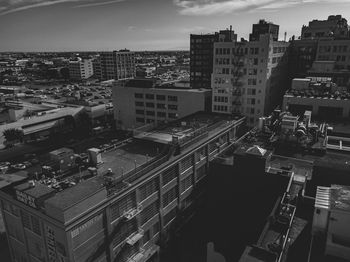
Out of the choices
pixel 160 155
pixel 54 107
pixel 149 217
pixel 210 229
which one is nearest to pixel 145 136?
pixel 160 155

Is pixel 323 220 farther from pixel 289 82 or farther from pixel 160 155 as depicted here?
pixel 289 82

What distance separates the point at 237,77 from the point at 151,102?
33515 millimetres

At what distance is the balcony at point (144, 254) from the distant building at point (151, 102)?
46.7 metres

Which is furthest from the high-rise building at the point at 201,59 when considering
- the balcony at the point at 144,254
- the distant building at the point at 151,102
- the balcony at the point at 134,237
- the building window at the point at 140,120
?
the balcony at the point at 134,237

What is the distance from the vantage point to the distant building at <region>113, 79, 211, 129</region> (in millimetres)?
84812

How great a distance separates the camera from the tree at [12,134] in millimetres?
94125

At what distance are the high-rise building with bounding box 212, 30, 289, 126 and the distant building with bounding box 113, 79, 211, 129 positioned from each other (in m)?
7.51

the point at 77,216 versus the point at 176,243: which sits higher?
the point at 77,216

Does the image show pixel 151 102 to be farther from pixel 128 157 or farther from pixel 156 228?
pixel 156 228

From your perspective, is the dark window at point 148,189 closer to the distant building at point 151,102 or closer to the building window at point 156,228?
the building window at point 156,228

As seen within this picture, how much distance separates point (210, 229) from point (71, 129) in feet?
285

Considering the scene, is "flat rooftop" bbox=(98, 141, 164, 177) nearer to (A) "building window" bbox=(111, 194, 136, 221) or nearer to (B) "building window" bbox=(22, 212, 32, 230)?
(A) "building window" bbox=(111, 194, 136, 221)

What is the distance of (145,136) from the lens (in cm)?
5238

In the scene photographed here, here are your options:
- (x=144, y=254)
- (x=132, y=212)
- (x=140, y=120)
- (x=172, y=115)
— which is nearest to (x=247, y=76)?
(x=172, y=115)
